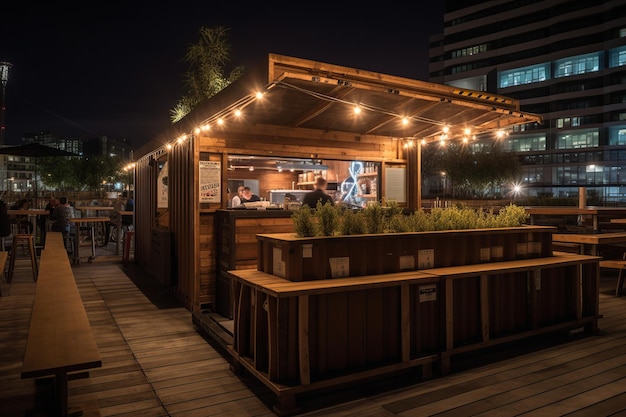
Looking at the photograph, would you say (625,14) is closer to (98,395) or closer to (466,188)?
(466,188)

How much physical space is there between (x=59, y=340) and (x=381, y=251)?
2593 mm

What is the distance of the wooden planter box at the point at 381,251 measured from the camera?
3.92 metres

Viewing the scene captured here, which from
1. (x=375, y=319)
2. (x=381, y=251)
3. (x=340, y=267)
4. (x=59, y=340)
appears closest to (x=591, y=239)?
(x=381, y=251)

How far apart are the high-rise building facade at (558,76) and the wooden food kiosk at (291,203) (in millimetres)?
49289

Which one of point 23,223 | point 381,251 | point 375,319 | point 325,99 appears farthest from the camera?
point 23,223

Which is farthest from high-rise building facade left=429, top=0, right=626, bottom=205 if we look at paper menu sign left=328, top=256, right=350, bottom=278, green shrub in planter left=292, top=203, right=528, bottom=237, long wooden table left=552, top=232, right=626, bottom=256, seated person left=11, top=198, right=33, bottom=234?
paper menu sign left=328, top=256, right=350, bottom=278

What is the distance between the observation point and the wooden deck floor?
349 cm

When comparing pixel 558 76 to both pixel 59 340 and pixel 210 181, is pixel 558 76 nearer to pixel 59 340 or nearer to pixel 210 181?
pixel 210 181

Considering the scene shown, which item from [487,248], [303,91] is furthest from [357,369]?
[303,91]

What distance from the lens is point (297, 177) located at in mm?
13266

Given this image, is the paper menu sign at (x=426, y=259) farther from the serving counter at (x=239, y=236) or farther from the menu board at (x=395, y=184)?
the menu board at (x=395, y=184)

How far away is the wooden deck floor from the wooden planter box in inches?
37.9

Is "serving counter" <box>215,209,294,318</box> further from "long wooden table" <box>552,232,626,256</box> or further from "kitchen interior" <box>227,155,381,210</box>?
"long wooden table" <box>552,232,626,256</box>

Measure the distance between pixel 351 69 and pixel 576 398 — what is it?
369cm
